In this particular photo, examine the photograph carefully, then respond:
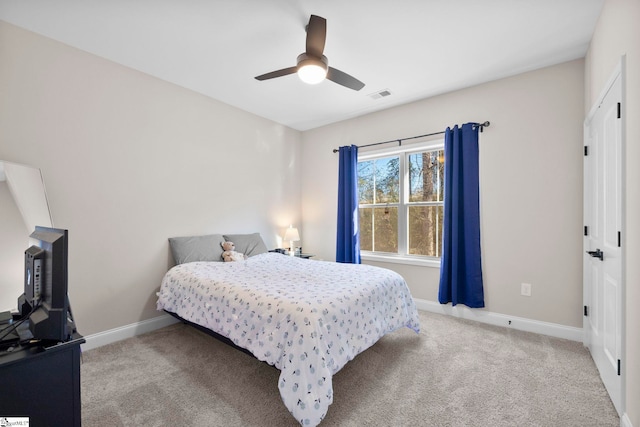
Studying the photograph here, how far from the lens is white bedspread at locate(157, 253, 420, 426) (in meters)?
1.63

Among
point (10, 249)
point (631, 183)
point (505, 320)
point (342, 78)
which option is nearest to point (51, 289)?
point (10, 249)

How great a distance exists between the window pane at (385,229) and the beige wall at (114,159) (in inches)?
79.6

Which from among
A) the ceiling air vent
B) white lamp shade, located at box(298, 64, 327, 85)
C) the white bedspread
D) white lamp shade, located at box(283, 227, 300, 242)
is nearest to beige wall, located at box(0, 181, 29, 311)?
the white bedspread

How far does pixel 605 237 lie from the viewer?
2.04m

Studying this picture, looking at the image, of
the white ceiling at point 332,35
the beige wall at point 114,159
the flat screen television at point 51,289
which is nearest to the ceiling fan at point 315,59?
the white ceiling at point 332,35

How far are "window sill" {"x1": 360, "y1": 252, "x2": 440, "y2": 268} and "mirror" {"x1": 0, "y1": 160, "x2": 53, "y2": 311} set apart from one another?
3.56m

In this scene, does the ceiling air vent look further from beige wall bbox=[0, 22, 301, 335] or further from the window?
beige wall bbox=[0, 22, 301, 335]

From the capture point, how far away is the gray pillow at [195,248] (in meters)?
3.13

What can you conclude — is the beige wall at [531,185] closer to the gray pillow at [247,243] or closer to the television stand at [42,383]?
the gray pillow at [247,243]

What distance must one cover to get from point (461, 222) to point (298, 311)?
94.2 inches

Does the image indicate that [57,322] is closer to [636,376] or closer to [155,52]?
[155,52]

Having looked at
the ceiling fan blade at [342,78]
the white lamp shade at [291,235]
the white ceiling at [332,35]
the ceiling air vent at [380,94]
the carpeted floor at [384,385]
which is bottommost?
the carpeted floor at [384,385]

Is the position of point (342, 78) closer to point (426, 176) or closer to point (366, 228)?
point (426, 176)

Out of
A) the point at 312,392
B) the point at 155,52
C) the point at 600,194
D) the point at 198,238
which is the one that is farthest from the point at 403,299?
the point at 155,52
